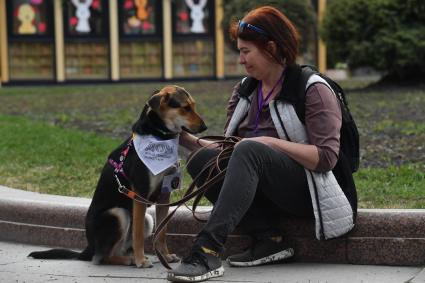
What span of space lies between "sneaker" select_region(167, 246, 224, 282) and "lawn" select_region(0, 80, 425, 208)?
157 cm

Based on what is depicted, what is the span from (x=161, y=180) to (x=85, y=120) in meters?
8.47

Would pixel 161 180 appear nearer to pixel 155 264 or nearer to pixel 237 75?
pixel 155 264

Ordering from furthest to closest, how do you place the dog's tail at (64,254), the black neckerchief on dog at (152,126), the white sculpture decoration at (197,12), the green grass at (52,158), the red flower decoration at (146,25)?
the white sculpture decoration at (197,12) → the red flower decoration at (146,25) → the green grass at (52,158) → the dog's tail at (64,254) → the black neckerchief on dog at (152,126)

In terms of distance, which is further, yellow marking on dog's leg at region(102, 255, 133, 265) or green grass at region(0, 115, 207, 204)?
green grass at region(0, 115, 207, 204)

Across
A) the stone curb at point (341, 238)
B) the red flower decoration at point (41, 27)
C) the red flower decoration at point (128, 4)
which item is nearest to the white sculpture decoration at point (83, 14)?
the red flower decoration at point (41, 27)

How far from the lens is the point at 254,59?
5.16 m

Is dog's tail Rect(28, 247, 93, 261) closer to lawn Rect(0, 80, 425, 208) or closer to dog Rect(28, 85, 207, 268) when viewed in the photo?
dog Rect(28, 85, 207, 268)

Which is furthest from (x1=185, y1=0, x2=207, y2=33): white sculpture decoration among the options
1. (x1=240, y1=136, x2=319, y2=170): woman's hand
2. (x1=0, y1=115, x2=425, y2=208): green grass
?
(x1=240, y1=136, x2=319, y2=170): woman's hand

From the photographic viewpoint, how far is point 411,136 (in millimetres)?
10055

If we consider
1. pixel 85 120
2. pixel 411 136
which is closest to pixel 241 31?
pixel 411 136

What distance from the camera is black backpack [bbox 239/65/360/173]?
508 centimetres

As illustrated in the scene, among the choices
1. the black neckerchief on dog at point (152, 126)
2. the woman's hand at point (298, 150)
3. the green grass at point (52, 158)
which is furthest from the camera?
the green grass at point (52, 158)

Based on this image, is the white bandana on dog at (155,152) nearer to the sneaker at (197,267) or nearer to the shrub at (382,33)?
the sneaker at (197,267)

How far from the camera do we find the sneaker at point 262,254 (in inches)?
208
